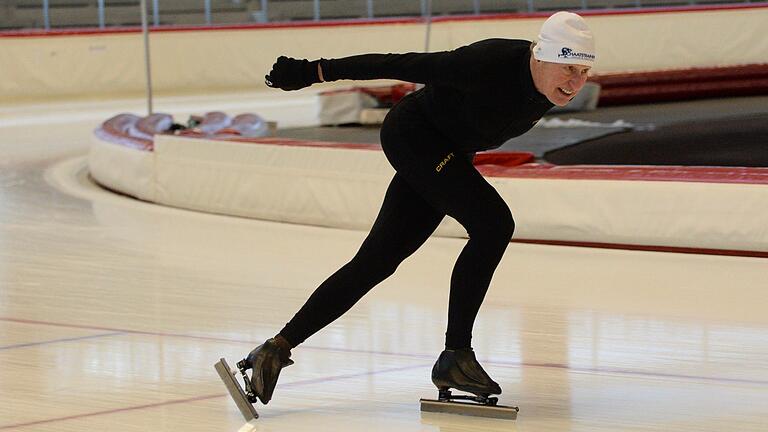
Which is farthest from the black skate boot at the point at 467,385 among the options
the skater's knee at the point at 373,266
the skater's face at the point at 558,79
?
the skater's face at the point at 558,79

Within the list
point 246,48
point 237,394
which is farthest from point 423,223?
point 246,48

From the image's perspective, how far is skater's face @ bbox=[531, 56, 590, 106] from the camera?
265cm

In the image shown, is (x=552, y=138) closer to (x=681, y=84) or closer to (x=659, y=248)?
(x=659, y=248)

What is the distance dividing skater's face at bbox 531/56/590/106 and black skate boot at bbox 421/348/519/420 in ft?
2.08

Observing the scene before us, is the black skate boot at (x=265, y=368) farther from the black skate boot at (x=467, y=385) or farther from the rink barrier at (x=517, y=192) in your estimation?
the rink barrier at (x=517, y=192)

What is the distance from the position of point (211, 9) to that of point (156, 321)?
10.5 meters

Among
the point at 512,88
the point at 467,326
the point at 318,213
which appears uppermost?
the point at 512,88

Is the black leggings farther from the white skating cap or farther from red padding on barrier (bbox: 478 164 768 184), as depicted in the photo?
red padding on barrier (bbox: 478 164 768 184)

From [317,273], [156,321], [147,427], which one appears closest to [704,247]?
[317,273]

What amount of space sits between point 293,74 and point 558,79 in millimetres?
580

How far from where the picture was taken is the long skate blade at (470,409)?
9.42ft

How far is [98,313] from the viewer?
13.5 feet

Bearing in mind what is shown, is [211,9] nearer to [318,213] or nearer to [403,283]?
[318,213]

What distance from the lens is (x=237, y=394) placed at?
9.48 ft
